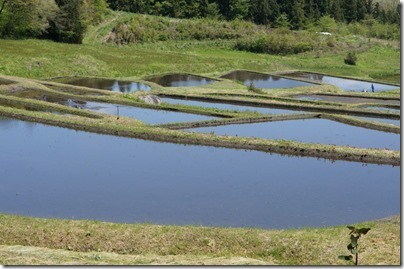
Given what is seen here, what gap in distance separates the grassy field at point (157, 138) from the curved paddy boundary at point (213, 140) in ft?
0.12

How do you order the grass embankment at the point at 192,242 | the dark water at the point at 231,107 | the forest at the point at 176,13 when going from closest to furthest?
the grass embankment at the point at 192,242
the dark water at the point at 231,107
the forest at the point at 176,13

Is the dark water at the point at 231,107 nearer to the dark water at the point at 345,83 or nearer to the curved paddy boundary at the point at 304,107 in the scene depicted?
the curved paddy boundary at the point at 304,107

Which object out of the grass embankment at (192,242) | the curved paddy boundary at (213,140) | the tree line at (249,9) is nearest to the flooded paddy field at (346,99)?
the curved paddy boundary at (213,140)

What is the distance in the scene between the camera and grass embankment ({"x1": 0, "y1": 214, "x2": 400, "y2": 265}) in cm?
1167

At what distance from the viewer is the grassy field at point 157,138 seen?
37.8 feet

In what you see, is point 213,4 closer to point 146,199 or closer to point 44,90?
point 44,90

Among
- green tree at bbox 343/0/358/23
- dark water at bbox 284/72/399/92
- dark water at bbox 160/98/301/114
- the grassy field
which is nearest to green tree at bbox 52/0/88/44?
the grassy field

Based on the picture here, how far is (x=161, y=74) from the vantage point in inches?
1711

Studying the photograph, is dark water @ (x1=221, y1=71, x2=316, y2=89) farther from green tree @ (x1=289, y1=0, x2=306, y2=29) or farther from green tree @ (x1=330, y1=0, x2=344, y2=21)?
green tree @ (x1=330, y1=0, x2=344, y2=21)

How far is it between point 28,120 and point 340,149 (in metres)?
11.4

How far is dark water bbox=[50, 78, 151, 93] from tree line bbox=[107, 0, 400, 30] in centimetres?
3527

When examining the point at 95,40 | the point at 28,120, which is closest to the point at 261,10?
the point at 95,40

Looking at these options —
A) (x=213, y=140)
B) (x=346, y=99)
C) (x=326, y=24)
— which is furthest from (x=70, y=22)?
(x=326, y=24)

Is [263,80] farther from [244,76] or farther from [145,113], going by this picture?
[145,113]
